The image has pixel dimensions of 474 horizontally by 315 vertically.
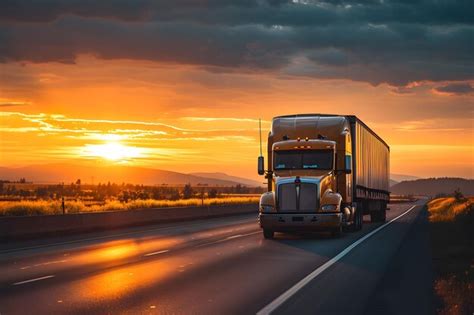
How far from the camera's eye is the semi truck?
26797mm

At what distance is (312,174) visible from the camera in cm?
2744

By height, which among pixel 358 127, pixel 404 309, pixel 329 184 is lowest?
pixel 404 309

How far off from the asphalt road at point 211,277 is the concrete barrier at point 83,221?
67.6 inches

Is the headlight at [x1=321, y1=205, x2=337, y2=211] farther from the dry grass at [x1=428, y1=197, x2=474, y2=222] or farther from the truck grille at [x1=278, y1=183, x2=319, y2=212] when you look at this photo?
the dry grass at [x1=428, y1=197, x2=474, y2=222]

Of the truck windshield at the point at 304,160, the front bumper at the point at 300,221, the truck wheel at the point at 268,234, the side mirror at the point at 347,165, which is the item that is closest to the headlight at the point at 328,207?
the front bumper at the point at 300,221

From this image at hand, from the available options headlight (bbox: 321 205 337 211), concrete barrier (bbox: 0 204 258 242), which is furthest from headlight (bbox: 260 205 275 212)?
concrete barrier (bbox: 0 204 258 242)

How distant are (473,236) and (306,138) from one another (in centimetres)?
644

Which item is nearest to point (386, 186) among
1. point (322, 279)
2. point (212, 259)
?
point (212, 259)

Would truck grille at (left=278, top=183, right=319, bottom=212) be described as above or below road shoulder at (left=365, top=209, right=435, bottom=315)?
above

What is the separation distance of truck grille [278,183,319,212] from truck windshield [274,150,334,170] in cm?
130

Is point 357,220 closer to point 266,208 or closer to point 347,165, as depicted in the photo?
point 347,165

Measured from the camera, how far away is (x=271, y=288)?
13.7m

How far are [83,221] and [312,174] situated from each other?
10431mm

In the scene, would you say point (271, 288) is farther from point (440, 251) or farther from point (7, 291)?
point (440, 251)
